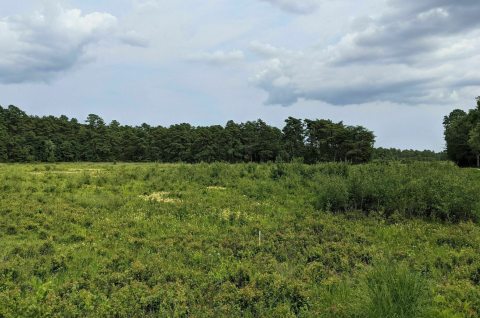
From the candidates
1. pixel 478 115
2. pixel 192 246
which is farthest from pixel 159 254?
pixel 478 115

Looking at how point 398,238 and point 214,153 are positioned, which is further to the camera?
point 214,153

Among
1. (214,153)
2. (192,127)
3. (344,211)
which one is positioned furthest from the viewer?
(192,127)

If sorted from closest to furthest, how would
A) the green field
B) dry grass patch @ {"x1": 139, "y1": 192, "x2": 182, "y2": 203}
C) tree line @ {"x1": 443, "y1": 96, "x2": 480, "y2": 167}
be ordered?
the green field → dry grass patch @ {"x1": 139, "y1": 192, "x2": 182, "y2": 203} → tree line @ {"x1": 443, "y1": 96, "x2": 480, "y2": 167}

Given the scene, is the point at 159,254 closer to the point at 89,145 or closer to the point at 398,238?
the point at 398,238

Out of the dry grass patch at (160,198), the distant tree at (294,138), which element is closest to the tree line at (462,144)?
the distant tree at (294,138)

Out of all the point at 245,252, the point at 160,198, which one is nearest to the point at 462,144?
the point at 160,198

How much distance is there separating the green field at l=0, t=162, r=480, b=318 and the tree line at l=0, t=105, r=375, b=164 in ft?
150

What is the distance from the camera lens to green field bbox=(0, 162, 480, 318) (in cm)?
529

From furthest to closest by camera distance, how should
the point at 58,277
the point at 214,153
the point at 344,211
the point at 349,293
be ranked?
the point at 214,153, the point at 344,211, the point at 58,277, the point at 349,293

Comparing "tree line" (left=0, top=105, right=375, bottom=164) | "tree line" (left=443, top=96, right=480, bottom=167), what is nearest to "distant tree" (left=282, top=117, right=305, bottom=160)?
"tree line" (left=0, top=105, right=375, bottom=164)

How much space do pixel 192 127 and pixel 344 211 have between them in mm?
75597

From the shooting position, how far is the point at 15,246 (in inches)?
326

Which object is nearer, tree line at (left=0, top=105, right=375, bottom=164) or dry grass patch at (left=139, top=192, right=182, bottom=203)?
dry grass patch at (left=139, top=192, right=182, bottom=203)

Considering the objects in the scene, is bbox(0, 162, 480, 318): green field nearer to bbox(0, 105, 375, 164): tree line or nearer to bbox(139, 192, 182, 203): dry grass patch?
bbox(139, 192, 182, 203): dry grass patch
